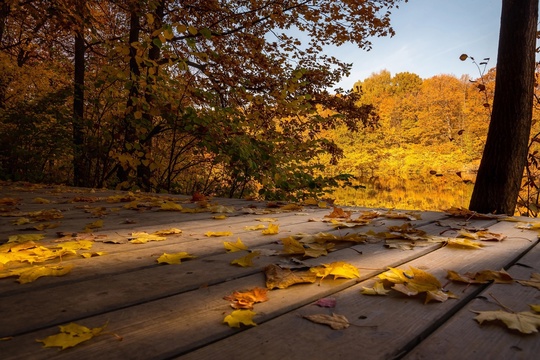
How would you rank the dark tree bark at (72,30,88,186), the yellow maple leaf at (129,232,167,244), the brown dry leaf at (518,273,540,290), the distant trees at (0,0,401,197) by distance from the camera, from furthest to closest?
1. the dark tree bark at (72,30,88,186)
2. the distant trees at (0,0,401,197)
3. the yellow maple leaf at (129,232,167,244)
4. the brown dry leaf at (518,273,540,290)

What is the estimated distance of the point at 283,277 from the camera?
105 centimetres

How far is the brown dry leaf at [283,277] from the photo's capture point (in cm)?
100

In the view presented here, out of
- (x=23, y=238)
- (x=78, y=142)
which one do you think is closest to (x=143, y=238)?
(x=23, y=238)

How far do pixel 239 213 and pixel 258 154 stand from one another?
2023 mm

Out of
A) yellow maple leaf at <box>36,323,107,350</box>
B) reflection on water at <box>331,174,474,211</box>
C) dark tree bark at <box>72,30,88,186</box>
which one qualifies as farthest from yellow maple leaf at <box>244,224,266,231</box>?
reflection on water at <box>331,174,474,211</box>

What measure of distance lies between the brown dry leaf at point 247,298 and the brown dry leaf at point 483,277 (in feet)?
1.84

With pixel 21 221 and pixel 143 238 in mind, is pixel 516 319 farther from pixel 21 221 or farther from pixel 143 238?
pixel 21 221

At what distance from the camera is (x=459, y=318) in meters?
0.79

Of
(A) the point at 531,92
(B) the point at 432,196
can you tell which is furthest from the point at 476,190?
(B) the point at 432,196

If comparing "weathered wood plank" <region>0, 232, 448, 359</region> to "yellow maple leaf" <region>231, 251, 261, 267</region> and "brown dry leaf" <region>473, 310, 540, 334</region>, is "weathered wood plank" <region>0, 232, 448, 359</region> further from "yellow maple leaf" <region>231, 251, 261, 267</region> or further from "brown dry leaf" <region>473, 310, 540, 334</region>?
"brown dry leaf" <region>473, 310, 540, 334</region>

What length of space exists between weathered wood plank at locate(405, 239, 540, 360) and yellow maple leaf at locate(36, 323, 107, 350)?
2.03ft

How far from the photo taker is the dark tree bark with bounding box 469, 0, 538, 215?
282 cm

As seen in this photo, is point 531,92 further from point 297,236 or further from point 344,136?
point 344,136

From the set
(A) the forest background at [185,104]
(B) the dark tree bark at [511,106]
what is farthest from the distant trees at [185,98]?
(B) the dark tree bark at [511,106]
